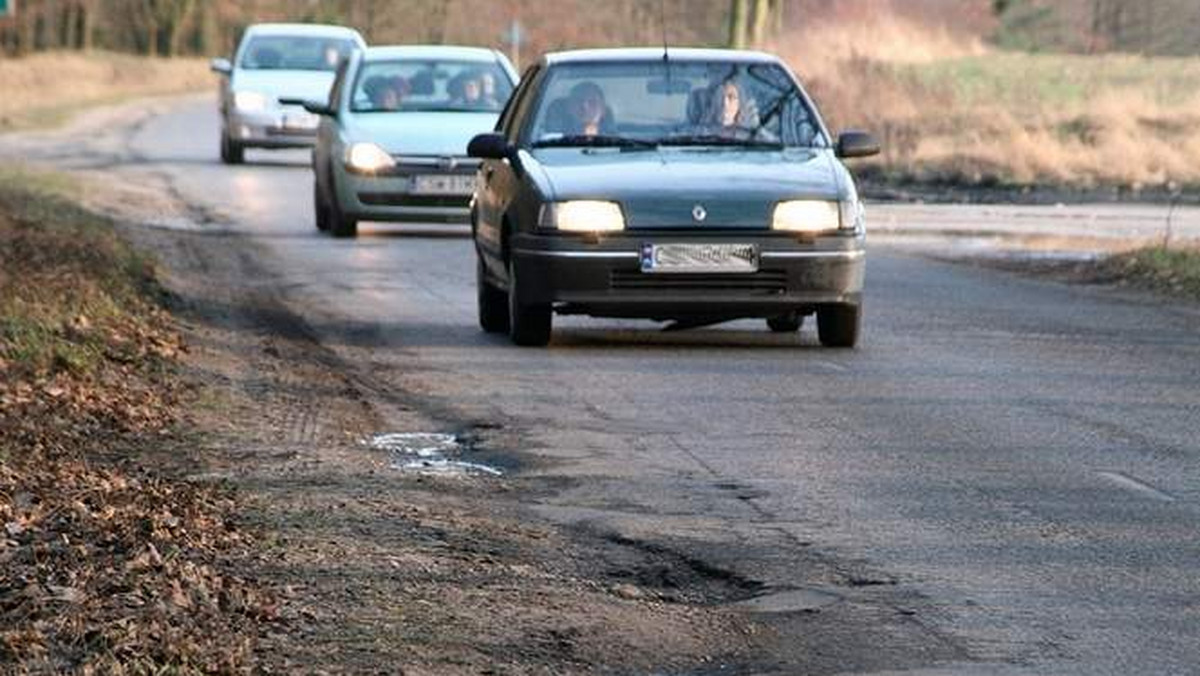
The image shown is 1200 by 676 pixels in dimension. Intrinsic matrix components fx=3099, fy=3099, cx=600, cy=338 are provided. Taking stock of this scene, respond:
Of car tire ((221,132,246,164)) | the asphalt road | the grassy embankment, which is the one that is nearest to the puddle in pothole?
the asphalt road

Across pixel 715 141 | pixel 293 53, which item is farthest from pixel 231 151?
pixel 715 141

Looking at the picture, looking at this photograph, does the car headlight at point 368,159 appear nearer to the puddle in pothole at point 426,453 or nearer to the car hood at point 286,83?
the puddle in pothole at point 426,453

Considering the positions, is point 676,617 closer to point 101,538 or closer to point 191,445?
point 101,538

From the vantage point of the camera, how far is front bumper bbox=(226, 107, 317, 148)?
36906 millimetres

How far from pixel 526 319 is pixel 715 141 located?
4.79ft

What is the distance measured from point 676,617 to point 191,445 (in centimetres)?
361

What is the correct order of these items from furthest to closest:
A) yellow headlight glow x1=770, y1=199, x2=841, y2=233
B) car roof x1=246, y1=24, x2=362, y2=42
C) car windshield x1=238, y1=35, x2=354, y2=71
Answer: car roof x1=246, y1=24, x2=362, y2=42 < car windshield x1=238, y1=35, x2=354, y2=71 < yellow headlight glow x1=770, y1=199, x2=841, y2=233

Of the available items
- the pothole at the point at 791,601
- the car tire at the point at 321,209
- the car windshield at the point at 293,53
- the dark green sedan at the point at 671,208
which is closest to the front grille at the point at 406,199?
the car tire at the point at 321,209

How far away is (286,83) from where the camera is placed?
122 ft

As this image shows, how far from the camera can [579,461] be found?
10820mm

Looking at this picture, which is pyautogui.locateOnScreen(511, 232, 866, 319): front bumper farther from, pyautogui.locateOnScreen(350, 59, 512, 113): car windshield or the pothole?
pyautogui.locateOnScreen(350, 59, 512, 113): car windshield


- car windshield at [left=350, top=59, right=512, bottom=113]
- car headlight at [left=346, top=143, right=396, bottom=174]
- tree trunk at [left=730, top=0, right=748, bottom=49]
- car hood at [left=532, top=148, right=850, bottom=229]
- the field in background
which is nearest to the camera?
car hood at [left=532, top=148, right=850, bottom=229]

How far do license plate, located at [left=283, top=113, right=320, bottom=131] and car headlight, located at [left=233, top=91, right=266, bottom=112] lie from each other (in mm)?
349

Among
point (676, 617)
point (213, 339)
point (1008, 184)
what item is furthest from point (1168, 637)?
point (1008, 184)
